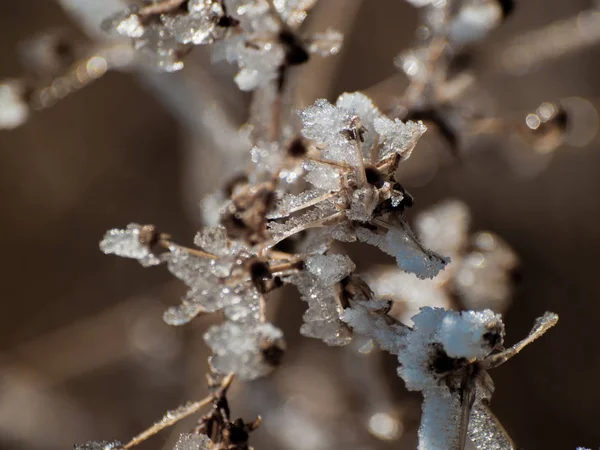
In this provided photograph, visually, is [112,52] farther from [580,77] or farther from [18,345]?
[580,77]

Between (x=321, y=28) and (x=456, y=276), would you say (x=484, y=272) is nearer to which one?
(x=456, y=276)

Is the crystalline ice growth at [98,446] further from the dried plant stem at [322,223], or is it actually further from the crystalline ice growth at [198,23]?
the crystalline ice growth at [198,23]

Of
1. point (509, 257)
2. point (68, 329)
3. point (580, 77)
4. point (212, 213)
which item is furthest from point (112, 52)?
point (580, 77)

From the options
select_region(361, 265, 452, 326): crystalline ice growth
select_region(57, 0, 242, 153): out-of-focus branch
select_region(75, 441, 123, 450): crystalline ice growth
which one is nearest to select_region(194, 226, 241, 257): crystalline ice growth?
select_region(75, 441, 123, 450): crystalline ice growth

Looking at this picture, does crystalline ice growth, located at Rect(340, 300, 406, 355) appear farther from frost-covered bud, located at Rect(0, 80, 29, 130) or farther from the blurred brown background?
the blurred brown background

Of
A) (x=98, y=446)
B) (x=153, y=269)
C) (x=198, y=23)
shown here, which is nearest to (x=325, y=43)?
(x=198, y=23)
